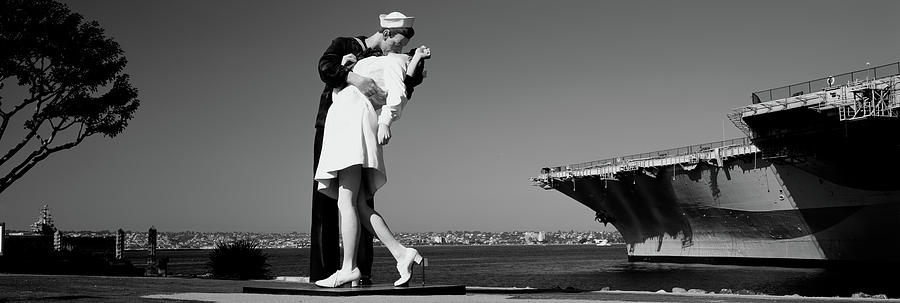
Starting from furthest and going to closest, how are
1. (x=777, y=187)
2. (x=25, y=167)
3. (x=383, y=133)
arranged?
(x=777, y=187) < (x=25, y=167) < (x=383, y=133)

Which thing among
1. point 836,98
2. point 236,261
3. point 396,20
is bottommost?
point 236,261

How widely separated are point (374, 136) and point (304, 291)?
1737mm

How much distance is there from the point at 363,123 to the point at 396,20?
126cm

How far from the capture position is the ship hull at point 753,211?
4234 cm

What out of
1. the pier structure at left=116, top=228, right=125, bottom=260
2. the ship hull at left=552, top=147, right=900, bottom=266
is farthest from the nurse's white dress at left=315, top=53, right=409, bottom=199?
the pier structure at left=116, top=228, right=125, bottom=260

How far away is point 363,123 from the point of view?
881 cm

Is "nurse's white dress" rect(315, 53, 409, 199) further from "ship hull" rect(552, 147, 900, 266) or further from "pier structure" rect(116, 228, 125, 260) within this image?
"pier structure" rect(116, 228, 125, 260)

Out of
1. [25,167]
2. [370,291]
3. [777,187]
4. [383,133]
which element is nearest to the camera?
[370,291]

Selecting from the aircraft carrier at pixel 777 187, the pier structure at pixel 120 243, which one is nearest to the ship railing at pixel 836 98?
the aircraft carrier at pixel 777 187

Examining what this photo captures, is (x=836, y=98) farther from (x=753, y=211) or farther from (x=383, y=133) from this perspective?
(x=383, y=133)

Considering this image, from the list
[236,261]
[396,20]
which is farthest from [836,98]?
[396,20]

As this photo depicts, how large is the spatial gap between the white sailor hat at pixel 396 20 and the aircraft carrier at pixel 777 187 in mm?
26223

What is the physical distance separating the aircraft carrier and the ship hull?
0.22ft

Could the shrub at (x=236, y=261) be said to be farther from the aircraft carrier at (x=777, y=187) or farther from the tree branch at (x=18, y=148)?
the aircraft carrier at (x=777, y=187)
